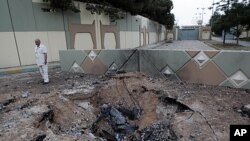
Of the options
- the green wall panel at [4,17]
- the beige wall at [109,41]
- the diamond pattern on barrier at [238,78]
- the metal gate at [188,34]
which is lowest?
the metal gate at [188,34]

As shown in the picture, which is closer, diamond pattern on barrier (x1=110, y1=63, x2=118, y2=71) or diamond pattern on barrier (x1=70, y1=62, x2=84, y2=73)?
diamond pattern on barrier (x1=110, y1=63, x2=118, y2=71)

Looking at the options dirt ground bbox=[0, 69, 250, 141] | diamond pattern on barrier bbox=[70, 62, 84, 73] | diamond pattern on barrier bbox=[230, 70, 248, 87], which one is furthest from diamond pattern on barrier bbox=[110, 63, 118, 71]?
diamond pattern on barrier bbox=[230, 70, 248, 87]

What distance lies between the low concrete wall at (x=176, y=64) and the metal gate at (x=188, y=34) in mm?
50938

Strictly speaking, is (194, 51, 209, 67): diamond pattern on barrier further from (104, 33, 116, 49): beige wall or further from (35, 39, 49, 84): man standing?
(104, 33, 116, 49): beige wall

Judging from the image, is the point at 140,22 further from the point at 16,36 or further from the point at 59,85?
the point at 59,85

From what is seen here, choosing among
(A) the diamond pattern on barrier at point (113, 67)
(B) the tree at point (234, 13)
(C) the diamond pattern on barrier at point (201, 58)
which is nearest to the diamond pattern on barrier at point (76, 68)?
(A) the diamond pattern on barrier at point (113, 67)

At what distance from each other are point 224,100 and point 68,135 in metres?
3.08

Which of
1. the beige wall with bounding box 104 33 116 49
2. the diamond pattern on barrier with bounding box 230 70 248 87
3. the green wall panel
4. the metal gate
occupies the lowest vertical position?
the metal gate

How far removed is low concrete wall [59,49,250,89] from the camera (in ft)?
15.5

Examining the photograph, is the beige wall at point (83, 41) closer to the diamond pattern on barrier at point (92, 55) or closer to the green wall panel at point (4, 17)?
→ the green wall panel at point (4, 17)

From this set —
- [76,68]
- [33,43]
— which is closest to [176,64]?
[76,68]

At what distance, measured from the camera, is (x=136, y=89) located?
4.83 m

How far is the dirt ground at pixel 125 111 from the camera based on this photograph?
3111 millimetres

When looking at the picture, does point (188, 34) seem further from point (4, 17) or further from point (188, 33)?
point (4, 17)
